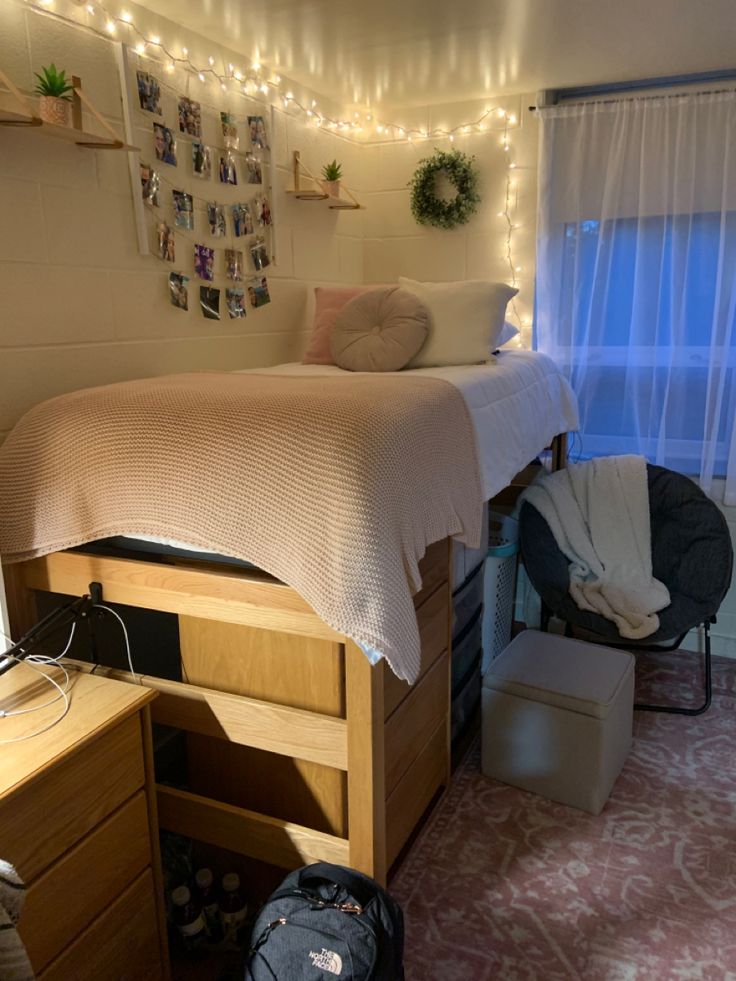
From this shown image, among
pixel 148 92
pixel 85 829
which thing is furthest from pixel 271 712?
pixel 148 92

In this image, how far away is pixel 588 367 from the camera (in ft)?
10.1

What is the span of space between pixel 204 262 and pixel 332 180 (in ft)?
2.76

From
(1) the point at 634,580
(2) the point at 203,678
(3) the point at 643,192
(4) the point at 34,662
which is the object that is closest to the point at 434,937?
(2) the point at 203,678

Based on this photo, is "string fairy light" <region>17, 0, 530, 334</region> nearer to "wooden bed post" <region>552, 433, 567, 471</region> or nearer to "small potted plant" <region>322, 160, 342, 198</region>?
"small potted plant" <region>322, 160, 342, 198</region>

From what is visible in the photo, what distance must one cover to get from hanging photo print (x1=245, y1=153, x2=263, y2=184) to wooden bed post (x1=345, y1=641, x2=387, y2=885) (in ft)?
6.02

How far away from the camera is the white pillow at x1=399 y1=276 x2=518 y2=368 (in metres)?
2.46

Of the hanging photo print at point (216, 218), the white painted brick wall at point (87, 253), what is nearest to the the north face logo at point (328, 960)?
the white painted brick wall at point (87, 253)

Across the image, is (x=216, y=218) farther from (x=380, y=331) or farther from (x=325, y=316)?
(x=380, y=331)

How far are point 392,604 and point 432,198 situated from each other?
7.90ft

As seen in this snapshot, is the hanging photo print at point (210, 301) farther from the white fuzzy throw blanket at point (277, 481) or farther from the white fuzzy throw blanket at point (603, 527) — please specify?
the white fuzzy throw blanket at point (603, 527)

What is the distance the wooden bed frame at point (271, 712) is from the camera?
1503 millimetres

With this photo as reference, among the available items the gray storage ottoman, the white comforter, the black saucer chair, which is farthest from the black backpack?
the black saucer chair

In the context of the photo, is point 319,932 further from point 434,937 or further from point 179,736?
point 179,736

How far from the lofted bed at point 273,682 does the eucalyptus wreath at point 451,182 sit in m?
1.56
